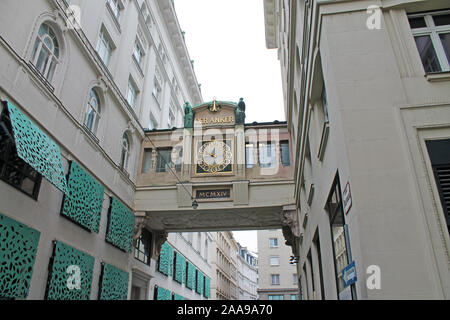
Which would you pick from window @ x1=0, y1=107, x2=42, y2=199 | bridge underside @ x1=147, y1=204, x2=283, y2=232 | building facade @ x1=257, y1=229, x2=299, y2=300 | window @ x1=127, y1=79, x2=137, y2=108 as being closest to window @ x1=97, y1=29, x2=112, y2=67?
window @ x1=127, y1=79, x2=137, y2=108

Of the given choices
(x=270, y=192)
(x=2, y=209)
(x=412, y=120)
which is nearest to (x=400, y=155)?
(x=412, y=120)

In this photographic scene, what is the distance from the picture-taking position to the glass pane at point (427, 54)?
736 cm

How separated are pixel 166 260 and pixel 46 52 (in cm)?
1670

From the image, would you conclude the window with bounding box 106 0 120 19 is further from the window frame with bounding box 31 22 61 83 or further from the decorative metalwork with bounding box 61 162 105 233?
the decorative metalwork with bounding box 61 162 105 233

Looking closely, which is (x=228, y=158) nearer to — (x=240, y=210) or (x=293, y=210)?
(x=240, y=210)

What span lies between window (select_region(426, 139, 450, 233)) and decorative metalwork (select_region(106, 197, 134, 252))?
13.5 meters

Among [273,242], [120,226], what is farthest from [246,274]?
[120,226]

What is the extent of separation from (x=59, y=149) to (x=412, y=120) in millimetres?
10448

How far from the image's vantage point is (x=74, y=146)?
44.2ft

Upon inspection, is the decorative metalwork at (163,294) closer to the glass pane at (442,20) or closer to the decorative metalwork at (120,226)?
the decorative metalwork at (120,226)

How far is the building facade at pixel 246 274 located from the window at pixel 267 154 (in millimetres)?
62887

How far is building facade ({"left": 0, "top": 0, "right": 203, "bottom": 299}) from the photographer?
995 cm

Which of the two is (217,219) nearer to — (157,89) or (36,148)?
(157,89)

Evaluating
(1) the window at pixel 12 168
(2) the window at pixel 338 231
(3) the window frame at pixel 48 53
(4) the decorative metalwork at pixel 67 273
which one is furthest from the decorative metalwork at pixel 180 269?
(2) the window at pixel 338 231
